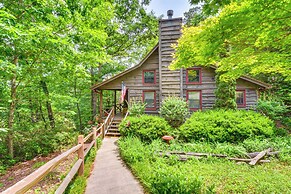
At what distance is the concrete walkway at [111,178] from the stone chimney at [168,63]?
6828mm

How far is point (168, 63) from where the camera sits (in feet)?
39.1

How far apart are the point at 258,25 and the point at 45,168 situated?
4628mm

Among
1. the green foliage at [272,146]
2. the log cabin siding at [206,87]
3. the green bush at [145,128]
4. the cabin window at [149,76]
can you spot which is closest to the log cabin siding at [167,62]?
the log cabin siding at [206,87]

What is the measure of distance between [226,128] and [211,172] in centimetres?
366

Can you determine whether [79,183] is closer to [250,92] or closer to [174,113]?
[174,113]

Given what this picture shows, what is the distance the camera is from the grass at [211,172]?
338cm

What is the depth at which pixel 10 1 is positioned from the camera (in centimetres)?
586

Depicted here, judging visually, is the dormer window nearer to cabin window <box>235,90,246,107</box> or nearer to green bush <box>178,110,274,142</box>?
green bush <box>178,110,274,142</box>

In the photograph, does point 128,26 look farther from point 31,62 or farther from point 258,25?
point 258,25

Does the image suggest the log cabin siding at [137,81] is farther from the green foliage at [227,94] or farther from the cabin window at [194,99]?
the green foliage at [227,94]

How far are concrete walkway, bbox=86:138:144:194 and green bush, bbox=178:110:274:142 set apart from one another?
12.1 ft

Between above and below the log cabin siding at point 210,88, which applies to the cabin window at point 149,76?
above

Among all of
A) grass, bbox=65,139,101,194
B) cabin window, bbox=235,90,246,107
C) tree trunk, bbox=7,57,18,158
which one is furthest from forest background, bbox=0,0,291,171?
grass, bbox=65,139,101,194

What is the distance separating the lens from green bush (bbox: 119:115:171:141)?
7.90 meters
